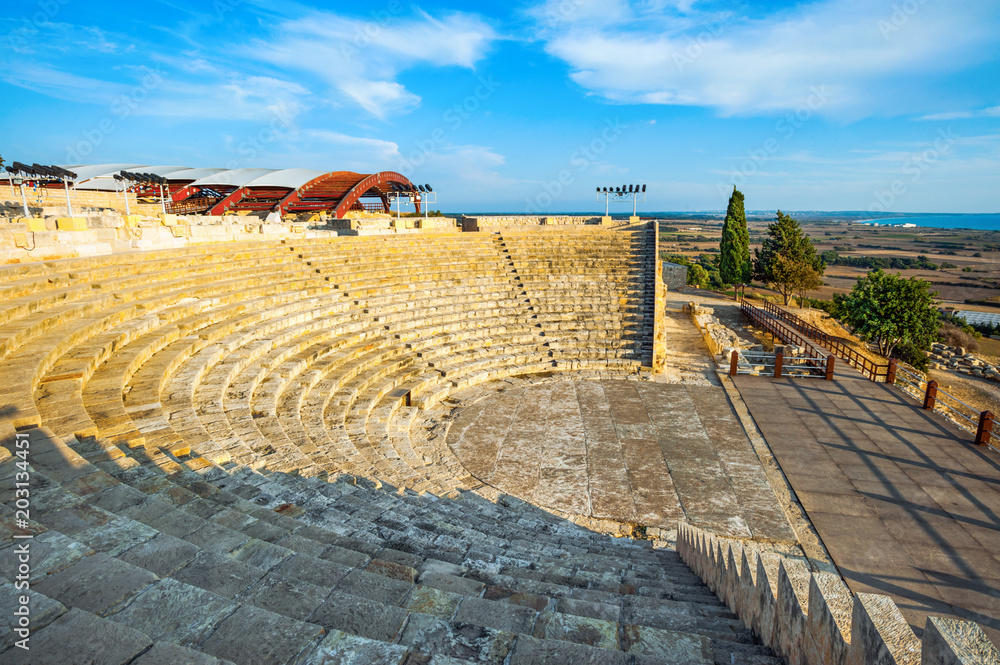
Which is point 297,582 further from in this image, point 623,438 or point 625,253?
point 625,253

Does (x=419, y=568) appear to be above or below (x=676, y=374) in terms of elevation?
above

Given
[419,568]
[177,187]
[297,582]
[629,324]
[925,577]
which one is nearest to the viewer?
[297,582]

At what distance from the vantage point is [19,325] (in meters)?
7.07

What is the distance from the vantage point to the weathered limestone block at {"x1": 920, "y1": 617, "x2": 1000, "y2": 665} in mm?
1833

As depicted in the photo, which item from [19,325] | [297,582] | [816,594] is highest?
[19,325]

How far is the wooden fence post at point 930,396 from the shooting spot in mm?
10789

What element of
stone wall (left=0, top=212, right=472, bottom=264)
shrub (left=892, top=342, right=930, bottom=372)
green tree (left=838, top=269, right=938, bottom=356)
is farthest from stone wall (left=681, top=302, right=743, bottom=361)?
stone wall (left=0, top=212, right=472, bottom=264)

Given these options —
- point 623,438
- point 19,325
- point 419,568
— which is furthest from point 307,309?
point 419,568

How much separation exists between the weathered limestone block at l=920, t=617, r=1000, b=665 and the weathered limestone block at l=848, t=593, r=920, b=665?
14 centimetres

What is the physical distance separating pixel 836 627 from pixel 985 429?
10.1m

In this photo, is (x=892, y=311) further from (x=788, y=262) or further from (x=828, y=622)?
(x=828, y=622)

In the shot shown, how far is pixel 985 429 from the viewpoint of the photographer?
9.27 m

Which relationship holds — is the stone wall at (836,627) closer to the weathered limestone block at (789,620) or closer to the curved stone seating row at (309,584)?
the weathered limestone block at (789,620)

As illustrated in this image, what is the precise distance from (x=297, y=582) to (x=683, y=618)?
2.90 meters
